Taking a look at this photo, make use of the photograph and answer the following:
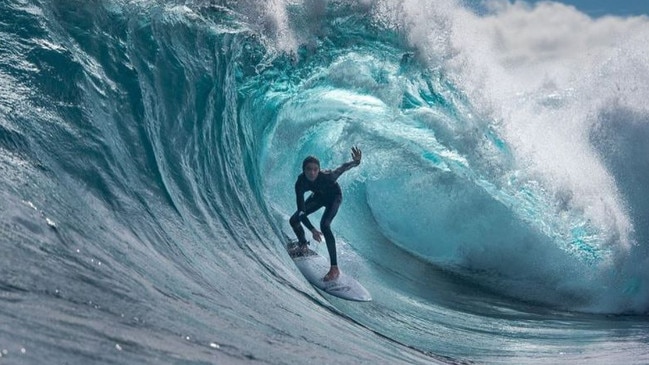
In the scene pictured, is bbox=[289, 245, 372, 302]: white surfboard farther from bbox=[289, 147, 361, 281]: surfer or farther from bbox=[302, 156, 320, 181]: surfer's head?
bbox=[302, 156, 320, 181]: surfer's head

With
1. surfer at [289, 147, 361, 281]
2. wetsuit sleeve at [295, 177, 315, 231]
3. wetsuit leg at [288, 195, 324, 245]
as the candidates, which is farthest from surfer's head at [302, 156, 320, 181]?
wetsuit leg at [288, 195, 324, 245]

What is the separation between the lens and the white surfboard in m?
7.88

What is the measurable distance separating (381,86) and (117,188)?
580cm

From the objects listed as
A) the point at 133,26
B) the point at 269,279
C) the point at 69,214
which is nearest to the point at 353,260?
the point at 269,279

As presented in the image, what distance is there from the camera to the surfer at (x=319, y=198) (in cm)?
808

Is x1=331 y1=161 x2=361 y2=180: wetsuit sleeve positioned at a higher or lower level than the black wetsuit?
higher

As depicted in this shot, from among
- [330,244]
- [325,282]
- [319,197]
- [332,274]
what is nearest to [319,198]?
[319,197]

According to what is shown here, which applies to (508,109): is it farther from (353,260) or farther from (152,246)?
(152,246)

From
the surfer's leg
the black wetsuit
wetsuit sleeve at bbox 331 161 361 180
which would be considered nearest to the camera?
the surfer's leg

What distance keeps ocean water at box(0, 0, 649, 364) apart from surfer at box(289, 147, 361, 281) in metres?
0.41

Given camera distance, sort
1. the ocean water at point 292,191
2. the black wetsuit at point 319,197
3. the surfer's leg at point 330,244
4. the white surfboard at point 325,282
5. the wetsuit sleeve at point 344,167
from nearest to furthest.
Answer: the ocean water at point 292,191 < the white surfboard at point 325,282 < the surfer's leg at point 330,244 < the wetsuit sleeve at point 344,167 < the black wetsuit at point 319,197

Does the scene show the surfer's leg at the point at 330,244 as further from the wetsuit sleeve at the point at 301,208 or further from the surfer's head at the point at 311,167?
the surfer's head at the point at 311,167

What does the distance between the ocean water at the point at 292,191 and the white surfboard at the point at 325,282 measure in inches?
6.4

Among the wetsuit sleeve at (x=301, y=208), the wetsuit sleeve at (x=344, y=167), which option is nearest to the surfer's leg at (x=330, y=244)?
the wetsuit sleeve at (x=301, y=208)
